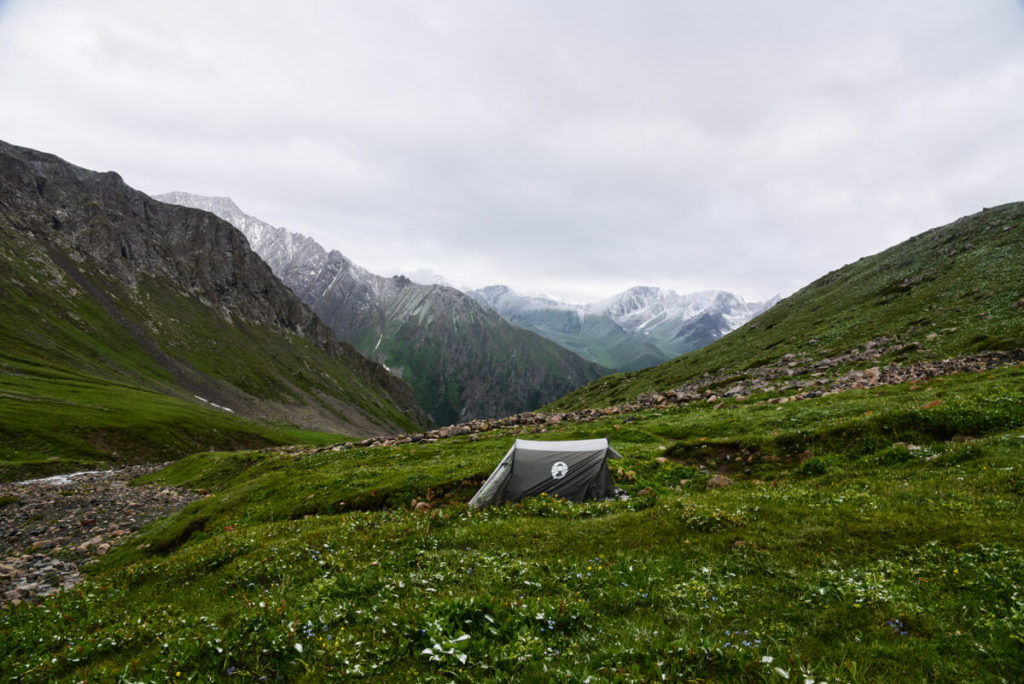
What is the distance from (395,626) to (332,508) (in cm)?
1883

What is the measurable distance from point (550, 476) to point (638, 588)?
11.0 meters

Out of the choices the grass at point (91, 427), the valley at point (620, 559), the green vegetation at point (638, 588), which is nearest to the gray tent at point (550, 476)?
the valley at point (620, 559)

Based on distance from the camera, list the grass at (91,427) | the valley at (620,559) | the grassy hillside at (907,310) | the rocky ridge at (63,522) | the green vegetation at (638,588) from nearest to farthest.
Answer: the green vegetation at (638,588)
the valley at (620,559)
the rocky ridge at (63,522)
the grassy hillside at (907,310)
the grass at (91,427)

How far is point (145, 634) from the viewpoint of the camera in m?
10.4

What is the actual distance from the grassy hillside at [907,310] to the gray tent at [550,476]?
1641 inches

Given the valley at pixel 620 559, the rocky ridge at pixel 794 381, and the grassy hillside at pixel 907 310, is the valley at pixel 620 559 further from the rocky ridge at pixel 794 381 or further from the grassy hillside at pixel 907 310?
the grassy hillside at pixel 907 310

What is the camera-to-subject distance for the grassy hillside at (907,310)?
45438 millimetres

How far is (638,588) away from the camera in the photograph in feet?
32.4

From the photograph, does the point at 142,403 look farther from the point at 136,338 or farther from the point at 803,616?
the point at 803,616

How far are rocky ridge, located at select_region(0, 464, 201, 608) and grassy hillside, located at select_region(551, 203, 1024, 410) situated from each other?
67614 mm

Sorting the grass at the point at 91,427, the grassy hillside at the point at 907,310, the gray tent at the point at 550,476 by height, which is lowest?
the grass at the point at 91,427

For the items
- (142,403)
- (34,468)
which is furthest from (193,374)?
(34,468)

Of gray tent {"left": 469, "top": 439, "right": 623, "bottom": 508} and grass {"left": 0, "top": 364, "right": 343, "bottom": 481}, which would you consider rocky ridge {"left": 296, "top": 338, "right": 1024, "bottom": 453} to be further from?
grass {"left": 0, "top": 364, "right": 343, "bottom": 481}

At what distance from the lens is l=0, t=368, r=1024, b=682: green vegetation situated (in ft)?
23.4
